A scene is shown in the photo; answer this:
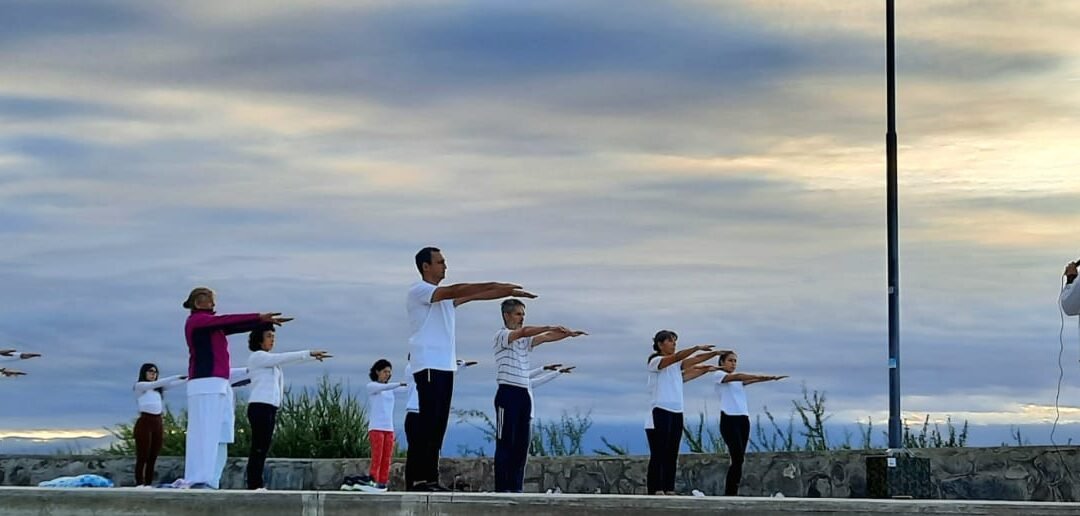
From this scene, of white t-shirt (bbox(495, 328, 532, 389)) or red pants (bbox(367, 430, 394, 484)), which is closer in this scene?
white t-shirt (bbox(495, 328, 532, 389))

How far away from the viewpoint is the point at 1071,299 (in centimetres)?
857

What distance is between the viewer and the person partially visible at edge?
452 inches

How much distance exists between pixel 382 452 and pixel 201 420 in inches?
289

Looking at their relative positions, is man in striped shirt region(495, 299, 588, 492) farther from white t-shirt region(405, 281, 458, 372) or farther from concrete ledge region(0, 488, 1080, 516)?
concrete ledge region(0, 488, 1080, 516)

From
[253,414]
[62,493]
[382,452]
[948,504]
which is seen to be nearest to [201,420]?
[62,493]

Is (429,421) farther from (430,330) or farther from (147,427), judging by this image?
(147,427)

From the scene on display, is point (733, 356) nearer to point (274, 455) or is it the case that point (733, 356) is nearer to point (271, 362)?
point (271, 362)

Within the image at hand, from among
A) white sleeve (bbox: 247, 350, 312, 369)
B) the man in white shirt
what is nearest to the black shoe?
the man in white shirt

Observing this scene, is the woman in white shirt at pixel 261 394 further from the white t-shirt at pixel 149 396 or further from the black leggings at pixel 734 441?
the black leggings at pixel 734 441

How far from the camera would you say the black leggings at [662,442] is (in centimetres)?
1589

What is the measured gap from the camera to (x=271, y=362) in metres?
14.6

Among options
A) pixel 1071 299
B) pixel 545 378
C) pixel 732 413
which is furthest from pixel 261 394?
pixel 1071 299

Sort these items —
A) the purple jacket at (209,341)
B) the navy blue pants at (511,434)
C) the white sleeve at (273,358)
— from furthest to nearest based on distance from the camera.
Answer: the white sleeve at (273,358)
the navy blue pants at (511,434)
the purple jacket at (209,341)

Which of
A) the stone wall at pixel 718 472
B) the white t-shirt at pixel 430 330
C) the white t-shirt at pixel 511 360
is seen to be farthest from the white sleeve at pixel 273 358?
the stone wall at pixel 718 472
